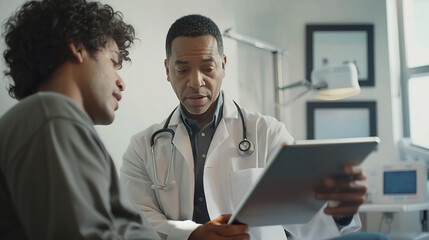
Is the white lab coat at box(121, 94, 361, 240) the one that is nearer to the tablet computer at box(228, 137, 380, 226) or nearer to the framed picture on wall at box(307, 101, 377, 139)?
the tablet computer at box(228, 137, 380, 226)

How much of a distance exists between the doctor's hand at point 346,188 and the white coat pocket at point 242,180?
1.30 feet

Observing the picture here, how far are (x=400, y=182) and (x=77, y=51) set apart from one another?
7.74 ft

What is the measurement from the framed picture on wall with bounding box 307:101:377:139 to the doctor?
1694mm

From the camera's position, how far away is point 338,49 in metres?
3.26

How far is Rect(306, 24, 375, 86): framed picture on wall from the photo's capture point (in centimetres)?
326

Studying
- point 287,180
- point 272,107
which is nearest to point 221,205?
point 287,180

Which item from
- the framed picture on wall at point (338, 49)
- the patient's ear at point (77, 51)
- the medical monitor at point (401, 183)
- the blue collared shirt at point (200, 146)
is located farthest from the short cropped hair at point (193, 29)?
the framed picture on wall at point (338, 49)

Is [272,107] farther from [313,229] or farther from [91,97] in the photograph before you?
[91,97]

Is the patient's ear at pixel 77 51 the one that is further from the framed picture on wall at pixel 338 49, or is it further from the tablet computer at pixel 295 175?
the framed picture on wall at pixel 338 49

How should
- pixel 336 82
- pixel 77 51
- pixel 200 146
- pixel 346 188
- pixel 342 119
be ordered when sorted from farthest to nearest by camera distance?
pixel 342 119, pixel 336 82, pixel 200 146, pixel 346 188, pixel 77 51

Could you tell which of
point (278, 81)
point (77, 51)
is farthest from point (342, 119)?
point (77, 51)

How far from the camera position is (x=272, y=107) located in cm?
319

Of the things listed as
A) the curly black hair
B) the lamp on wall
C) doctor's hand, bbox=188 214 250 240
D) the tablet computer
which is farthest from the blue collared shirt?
the lamp on wall

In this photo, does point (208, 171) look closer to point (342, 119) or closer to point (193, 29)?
point (193, 29)
